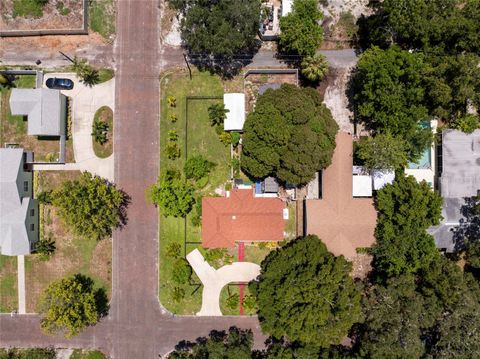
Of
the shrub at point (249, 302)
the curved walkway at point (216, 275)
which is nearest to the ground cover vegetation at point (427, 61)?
the curved walkway at point (216, 275)

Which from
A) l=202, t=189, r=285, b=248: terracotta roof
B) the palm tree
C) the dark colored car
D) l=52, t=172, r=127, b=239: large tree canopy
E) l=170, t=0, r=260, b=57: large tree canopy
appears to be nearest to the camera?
l=170, t=0, r=260, b=57: large tree canopy

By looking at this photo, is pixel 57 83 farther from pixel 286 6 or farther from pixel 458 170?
pixel 458 170

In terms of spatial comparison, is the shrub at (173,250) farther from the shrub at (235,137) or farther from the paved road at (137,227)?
the shrub at (235,137)

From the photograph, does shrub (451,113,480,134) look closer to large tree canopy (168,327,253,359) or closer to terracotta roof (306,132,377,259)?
terracotta roof (306,132,377,259)

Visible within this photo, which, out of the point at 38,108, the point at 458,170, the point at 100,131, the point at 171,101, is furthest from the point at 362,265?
the point at 38,108

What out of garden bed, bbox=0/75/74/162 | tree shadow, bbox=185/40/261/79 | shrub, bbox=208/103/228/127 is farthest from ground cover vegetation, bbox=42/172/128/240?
tree shadow, bbox=185/40/261/79

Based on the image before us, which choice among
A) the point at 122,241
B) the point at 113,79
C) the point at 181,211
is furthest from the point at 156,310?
the point at 113,79
